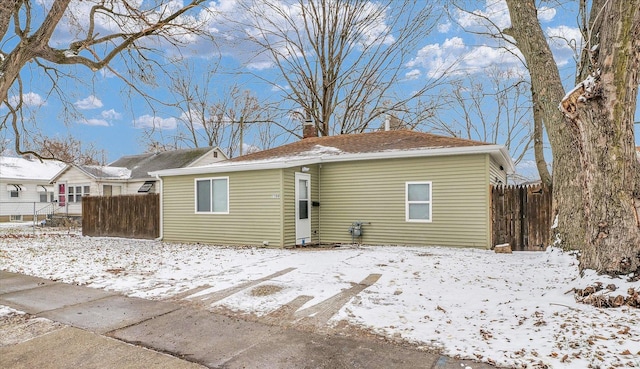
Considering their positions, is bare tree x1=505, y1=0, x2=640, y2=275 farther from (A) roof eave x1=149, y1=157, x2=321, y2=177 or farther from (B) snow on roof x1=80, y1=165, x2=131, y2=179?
(B) snow on roof x1=80, y1=165, x2=131, y2=179

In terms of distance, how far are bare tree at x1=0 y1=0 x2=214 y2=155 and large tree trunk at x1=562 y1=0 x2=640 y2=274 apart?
8497 mm

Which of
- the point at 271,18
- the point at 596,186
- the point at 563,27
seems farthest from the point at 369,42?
the point at 596,186

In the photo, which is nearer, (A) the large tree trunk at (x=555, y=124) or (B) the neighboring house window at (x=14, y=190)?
(A) the large tree trunk at (x=555, y=124)

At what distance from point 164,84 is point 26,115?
400cm

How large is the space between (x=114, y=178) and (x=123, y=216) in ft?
25.3

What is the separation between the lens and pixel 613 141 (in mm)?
4723

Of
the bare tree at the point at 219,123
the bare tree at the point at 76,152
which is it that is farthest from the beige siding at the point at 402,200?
the bare tree at the point at 76,152

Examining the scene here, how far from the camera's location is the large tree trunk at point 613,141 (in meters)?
4.55

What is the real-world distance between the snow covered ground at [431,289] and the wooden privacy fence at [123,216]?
410cm

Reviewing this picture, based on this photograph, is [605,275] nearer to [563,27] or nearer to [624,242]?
[624,242]

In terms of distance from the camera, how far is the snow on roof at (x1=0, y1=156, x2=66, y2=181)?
1020 inches

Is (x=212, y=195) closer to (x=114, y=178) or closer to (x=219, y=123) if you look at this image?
(x=114, y=178)

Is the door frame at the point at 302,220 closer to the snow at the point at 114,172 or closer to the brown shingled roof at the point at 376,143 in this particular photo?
the brown shingled roof at the point at 376,143

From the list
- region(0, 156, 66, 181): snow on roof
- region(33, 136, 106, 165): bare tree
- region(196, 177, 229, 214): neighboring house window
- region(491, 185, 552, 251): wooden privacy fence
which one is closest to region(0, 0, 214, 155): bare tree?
region(196, 177, 229, 214): neighboring house window
